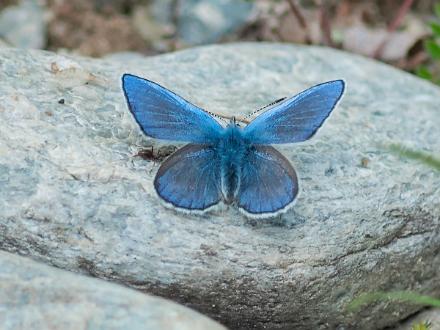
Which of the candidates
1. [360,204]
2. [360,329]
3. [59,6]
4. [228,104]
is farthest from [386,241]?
[59,6]

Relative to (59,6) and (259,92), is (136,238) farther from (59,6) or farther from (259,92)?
(59,6)

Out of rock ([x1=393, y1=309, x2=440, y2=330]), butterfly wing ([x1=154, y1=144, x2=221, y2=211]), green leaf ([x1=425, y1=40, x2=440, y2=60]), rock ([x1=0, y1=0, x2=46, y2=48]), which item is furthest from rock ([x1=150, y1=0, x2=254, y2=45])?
butterfly wing ([x1=154, y1=144, x2=221, y2=211])

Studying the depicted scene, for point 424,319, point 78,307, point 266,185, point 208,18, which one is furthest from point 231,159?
point 208,18

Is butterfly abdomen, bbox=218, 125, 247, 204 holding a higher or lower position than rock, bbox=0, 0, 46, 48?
higher

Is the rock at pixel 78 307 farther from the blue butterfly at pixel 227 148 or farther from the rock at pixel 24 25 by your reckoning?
the rock at pixel 24 25

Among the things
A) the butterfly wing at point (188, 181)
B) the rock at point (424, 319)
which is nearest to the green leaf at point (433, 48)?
the rock at point (424, 319)

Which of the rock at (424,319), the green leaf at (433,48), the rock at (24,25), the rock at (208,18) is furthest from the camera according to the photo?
the rock at (208,18)

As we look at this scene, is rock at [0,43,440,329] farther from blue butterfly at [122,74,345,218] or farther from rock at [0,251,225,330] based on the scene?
rock at [0,251,225,330]
